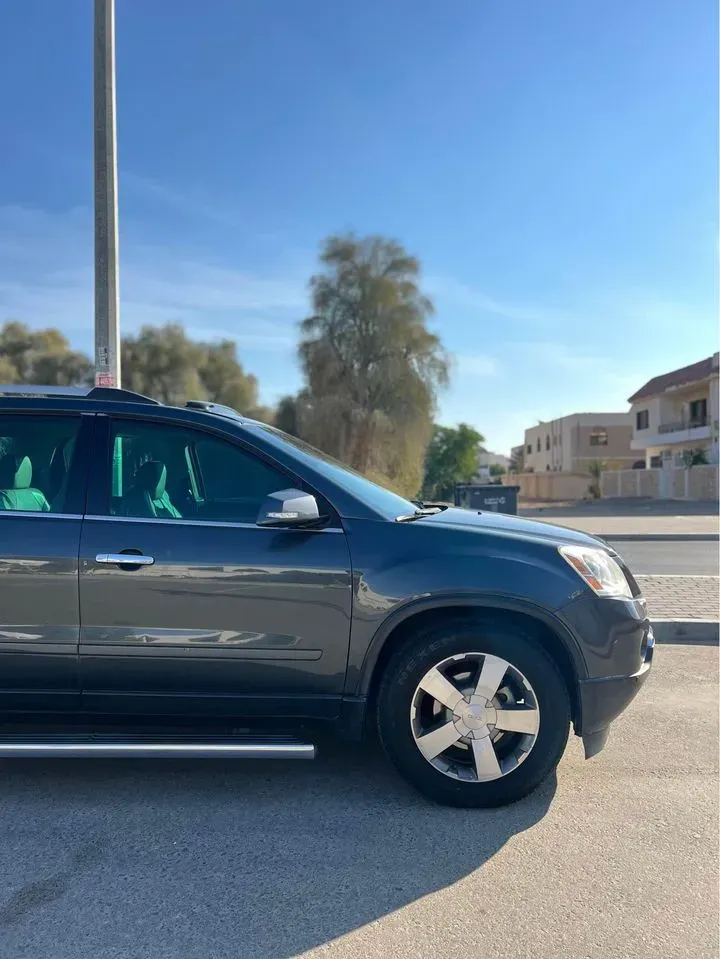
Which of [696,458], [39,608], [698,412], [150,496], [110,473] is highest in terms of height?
[698,412]

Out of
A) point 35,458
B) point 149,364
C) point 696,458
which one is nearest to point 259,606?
point 35,458

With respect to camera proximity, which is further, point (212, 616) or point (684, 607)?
point (684, 607)

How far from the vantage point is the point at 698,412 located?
48.2 meters

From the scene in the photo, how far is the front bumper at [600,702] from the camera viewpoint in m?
3.00

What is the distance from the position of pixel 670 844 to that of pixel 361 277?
3598 centimetres

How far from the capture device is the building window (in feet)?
155

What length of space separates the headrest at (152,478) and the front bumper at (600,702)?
2106mm

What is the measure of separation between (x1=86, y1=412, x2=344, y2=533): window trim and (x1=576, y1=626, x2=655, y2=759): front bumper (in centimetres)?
129

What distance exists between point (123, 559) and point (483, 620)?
1583 millimetres

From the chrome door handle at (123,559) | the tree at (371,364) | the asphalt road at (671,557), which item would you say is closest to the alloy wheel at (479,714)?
the chrome door handle at (123,559)

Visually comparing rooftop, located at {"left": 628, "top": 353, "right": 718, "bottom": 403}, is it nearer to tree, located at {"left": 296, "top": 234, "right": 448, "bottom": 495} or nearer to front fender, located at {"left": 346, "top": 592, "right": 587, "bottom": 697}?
tree, located at {"left": 296, "top": 234, "right": 448, "bottom": 495}

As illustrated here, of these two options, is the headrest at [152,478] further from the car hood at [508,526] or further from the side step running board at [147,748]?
the car hood at [508,526]

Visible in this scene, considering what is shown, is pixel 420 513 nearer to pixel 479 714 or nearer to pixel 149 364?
pixel 479 714

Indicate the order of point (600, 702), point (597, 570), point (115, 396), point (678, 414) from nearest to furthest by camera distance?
point (600, 702), point (597, 570), point (115, 396), point (678, 414)
